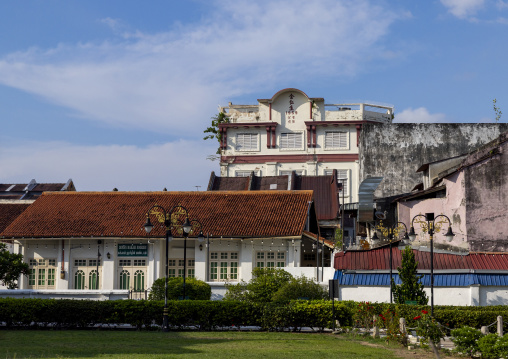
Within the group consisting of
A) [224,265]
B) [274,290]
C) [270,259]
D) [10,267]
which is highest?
[270,259]

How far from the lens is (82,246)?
1710 inches

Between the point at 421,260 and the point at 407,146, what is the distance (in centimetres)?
2102

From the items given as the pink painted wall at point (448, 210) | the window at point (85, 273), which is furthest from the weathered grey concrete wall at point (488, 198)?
the window at point (85, 273)

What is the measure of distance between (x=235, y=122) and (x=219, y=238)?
27.8 meters

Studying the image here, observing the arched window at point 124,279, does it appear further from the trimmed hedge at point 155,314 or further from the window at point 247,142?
the window at point 247,142

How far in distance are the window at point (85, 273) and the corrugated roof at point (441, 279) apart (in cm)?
1615

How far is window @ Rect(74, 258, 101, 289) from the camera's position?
42.8m

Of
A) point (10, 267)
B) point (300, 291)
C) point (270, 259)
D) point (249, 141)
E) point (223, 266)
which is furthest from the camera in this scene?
point (249, 141)

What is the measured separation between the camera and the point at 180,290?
33375 millimetres

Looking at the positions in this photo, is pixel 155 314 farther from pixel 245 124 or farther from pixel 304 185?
pixel 245 124

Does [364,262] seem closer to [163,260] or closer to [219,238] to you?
[219,238]

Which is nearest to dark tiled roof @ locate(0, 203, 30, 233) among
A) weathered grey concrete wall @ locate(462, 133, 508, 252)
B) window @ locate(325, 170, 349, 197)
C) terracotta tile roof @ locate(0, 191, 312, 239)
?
terracotta tile roof @ locate(0, 191, 312, 239)

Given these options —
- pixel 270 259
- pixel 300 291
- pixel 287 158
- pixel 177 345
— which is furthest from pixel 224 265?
pixel 287 158

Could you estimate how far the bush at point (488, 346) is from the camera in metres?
19.0
